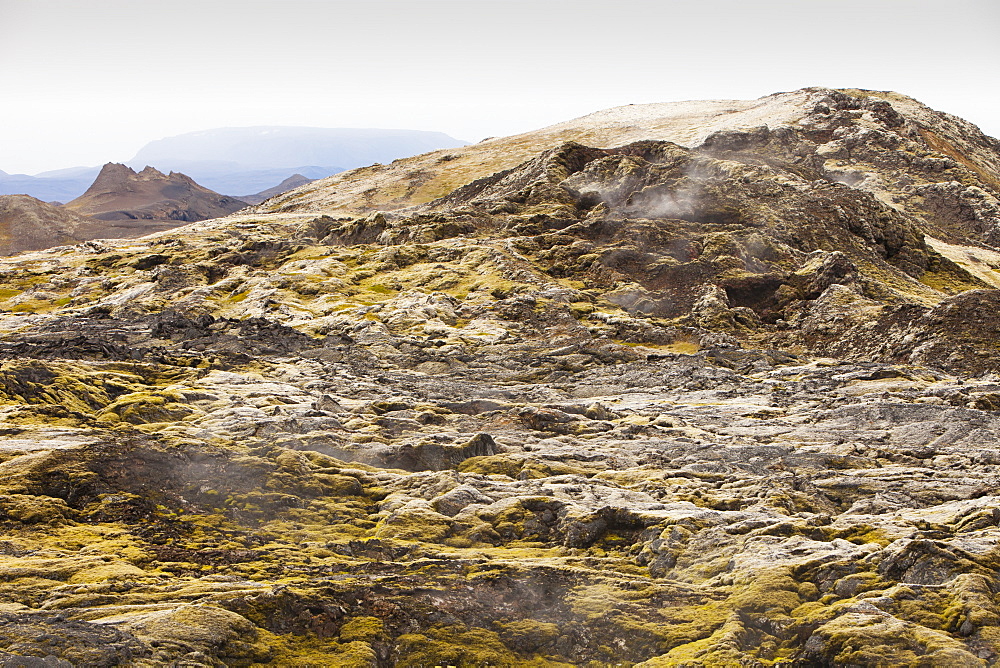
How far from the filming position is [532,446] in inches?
1244

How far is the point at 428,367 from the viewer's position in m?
48.9

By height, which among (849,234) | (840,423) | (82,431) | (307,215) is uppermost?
(307,215)

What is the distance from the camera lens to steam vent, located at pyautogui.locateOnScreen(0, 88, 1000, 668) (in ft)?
52.5

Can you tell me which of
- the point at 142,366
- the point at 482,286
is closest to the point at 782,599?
the point at 142,366

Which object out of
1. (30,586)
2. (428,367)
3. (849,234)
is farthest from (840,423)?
(849,234)

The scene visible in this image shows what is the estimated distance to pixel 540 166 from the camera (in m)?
98.4

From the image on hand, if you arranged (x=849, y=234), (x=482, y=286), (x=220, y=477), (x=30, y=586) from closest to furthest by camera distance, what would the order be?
(x=30, y=586) → (x=220, y=477) → (x=482, y=286) → (x=849, y=234)

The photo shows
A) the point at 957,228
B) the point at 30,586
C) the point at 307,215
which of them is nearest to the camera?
the point at 30,586

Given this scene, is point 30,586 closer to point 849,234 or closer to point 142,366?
point 142,366

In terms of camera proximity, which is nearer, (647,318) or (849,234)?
(647,318)

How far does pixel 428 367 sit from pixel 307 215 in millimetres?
86563

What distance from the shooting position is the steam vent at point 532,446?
16.0 meters

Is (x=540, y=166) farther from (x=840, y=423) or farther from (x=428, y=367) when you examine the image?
(x=840, y=423)

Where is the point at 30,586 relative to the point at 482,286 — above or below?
below
